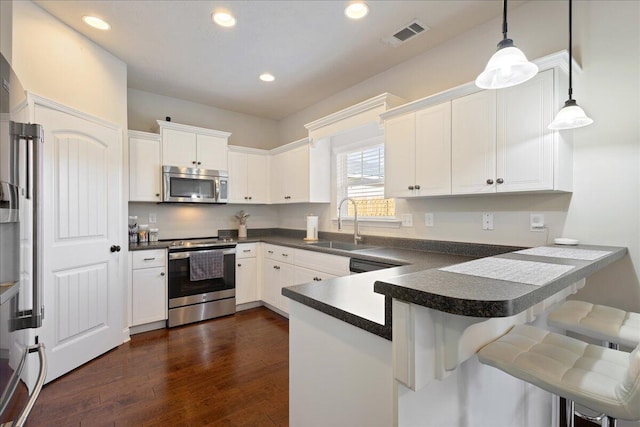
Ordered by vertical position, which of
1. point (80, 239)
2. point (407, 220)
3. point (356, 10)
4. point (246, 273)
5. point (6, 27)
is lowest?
point (246, 273)

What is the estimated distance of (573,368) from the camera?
99cm

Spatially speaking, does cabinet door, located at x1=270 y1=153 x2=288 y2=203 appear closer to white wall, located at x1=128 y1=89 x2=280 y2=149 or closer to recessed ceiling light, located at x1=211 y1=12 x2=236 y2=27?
white wall, located at x1=128 y1=89 x2=280 y2=149

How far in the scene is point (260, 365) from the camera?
2.45 meters

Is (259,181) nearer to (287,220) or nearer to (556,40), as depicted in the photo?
(287,220)

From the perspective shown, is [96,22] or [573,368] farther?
[96,22]

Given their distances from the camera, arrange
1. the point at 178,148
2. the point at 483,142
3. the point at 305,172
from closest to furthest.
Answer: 1. the point at 483,142
2. the point at 178,148
3. the point at 305,172

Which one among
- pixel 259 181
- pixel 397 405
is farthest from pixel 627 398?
pixel 259 181

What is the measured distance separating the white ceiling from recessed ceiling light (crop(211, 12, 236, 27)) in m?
0.05

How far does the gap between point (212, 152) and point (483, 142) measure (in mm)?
3088

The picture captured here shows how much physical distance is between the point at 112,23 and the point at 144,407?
286 cm

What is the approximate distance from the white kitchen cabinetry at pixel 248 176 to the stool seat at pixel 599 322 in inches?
142

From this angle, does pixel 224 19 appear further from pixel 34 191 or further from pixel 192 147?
pixel 34 191

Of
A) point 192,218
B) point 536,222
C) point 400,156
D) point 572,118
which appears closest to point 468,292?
point 572,118

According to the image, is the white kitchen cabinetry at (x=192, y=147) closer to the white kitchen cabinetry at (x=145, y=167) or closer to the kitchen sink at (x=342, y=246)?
the white kitchen cabinetry at (x=145, y=167)
